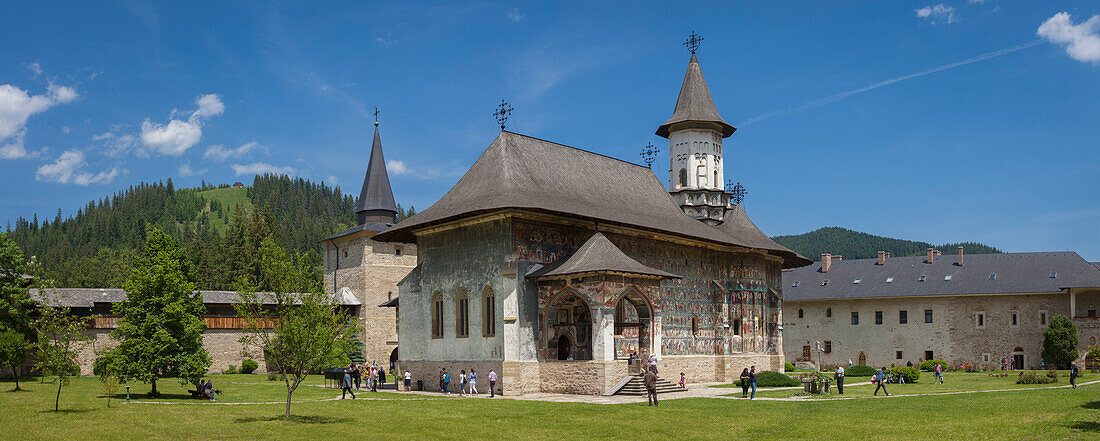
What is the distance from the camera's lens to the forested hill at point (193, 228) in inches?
2921

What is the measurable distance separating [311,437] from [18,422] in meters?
7.25

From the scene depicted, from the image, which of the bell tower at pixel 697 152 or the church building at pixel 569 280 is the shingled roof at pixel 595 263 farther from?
the bell tower at pixel 697 152

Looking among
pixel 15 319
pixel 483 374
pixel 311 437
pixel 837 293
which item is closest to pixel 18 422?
pixel 311 437

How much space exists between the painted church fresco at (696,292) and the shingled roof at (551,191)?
0.93m

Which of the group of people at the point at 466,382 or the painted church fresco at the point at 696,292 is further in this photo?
the painted church fresco at the point at 696,292

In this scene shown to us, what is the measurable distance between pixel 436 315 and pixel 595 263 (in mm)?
7693

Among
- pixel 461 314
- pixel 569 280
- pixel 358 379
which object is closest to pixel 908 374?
pixel 569 280

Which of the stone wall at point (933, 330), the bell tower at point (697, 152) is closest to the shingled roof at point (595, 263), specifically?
the bell tower at point (697, 152)

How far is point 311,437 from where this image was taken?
54.6ft

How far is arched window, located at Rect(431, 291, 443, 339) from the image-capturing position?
32309 mm

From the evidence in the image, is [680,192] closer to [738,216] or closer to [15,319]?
[738,216]

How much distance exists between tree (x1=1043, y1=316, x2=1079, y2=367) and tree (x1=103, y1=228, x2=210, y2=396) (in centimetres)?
4750

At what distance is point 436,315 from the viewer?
32594 mm

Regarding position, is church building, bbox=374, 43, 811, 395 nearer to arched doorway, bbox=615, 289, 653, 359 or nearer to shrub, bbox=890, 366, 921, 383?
arched doorway, bbox=615, 289, 653, 359
